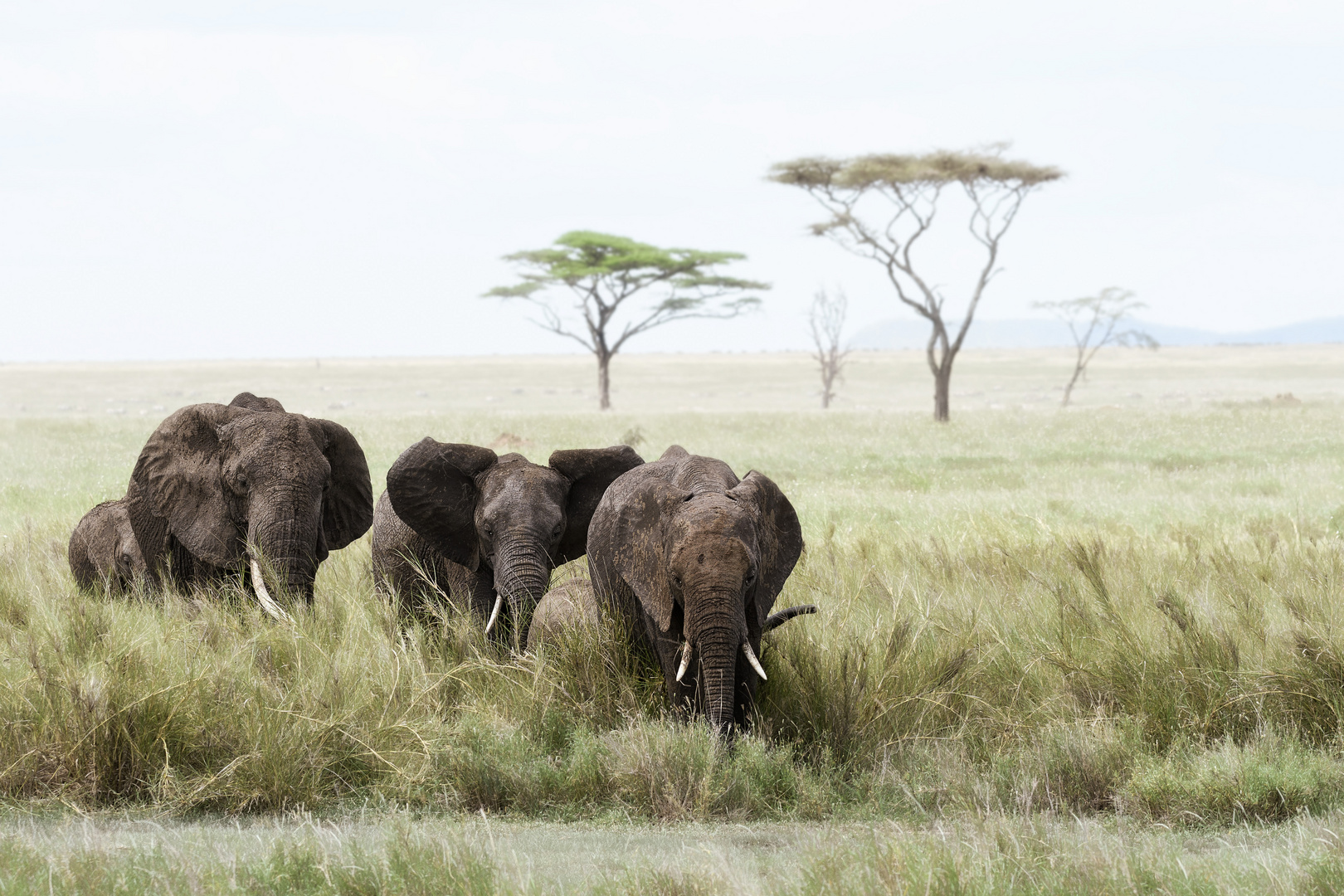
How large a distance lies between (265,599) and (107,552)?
2.14 m

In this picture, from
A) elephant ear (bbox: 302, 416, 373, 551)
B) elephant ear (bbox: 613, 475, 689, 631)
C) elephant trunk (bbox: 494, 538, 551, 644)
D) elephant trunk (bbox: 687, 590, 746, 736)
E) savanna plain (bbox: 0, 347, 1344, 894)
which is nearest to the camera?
savanna plain (bbox: 0, 347, 1344, 894)

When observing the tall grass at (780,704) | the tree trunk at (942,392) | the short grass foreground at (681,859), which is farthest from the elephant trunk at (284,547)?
the tree trunk at (942,392)

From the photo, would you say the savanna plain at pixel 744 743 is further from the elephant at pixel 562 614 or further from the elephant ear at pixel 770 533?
the elephant ear at pixel 770 533

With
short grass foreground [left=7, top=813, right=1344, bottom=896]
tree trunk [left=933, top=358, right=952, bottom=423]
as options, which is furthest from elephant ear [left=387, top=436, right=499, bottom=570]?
tree trunk [left=933, top=358, right=952, bottom=423]

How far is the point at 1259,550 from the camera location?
27.9 ft

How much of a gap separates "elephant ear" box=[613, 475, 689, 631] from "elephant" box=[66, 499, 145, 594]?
140 inches

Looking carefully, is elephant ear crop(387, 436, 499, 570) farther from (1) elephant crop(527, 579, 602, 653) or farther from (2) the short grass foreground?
(2) the short grass foreground

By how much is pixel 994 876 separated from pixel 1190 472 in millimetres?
16769

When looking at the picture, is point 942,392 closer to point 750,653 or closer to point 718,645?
point 750,653

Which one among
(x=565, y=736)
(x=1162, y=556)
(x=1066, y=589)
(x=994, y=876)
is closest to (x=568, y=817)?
(x=565, y=736)

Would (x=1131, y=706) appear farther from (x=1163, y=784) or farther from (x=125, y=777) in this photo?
(x=125, y=777)

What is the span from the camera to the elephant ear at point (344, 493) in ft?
22.8

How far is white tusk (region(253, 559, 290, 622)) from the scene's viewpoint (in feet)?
19.4

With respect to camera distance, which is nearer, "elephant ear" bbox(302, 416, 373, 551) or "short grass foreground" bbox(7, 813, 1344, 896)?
"short grass foreground" bbox(7, 813, 1344, 896)
